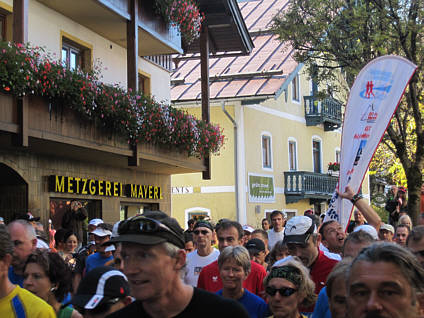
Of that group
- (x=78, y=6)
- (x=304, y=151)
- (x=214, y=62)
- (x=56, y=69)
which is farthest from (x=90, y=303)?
(x=304, y=151)

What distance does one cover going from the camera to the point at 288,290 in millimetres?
4855

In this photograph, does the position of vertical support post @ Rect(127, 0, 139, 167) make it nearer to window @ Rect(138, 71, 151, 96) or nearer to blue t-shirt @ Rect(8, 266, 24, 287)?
window @ Rect(138, 71, 151, 96)

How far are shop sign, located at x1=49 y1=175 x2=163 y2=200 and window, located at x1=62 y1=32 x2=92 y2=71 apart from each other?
2602mm

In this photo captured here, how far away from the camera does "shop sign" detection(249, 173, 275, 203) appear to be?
27734 millimetres

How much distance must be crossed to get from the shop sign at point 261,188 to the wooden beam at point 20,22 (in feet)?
56.6

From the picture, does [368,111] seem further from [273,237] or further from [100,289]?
[100,289]

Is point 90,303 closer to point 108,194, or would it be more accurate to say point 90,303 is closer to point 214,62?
point 108,194

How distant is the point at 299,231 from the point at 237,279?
2.76 ft

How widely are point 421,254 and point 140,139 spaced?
9995 millimetres

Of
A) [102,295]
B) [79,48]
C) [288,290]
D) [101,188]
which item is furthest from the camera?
[101,188]

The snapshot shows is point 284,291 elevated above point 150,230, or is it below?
below

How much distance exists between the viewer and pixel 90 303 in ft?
12.0

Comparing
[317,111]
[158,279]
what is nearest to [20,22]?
[158,279]

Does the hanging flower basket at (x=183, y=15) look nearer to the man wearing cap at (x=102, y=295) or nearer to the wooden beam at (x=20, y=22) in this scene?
the wooden beam at (x=20, y=22)
